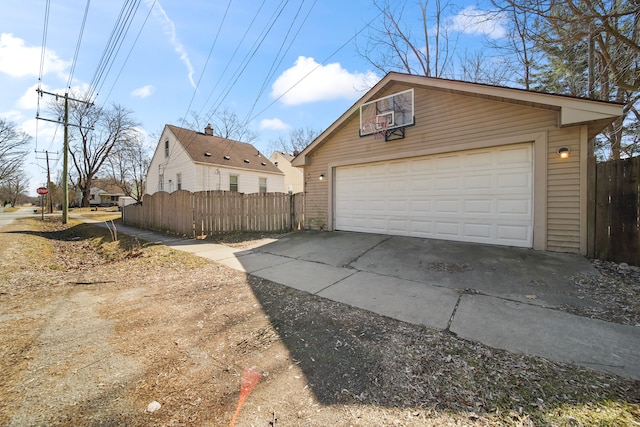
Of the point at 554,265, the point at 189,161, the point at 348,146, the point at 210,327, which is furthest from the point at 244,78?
the point at 554,265

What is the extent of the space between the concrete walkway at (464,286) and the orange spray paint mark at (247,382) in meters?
1.70

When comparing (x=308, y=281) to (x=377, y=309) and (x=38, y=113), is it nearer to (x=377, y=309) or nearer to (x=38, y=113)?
(x=377, y=309)

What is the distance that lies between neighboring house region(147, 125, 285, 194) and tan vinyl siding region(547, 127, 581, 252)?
16770 mm

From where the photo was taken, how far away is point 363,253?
6.06 m

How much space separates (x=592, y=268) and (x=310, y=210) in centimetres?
725

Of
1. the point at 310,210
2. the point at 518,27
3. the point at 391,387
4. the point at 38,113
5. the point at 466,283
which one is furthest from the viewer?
the point at 38,113

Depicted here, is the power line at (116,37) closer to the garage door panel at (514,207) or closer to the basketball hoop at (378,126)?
the basketball hoop at (378,126)

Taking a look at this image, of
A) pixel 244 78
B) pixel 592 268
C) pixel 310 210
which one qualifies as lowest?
pixel 592 268

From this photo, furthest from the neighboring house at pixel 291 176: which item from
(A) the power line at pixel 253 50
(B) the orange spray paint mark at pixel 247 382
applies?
(B) the orange spray paint mark at pixel 247 382

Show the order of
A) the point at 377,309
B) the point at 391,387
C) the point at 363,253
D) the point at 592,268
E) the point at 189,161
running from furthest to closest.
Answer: the point at 189,161
the point at 363,253
the point at 592,268
the point at 377,309
the point at 391,387

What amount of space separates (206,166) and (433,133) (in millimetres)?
14663

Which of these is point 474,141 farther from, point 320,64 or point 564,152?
point 320,64

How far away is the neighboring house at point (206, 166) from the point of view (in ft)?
55.7

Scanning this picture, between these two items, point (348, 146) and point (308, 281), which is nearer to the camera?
point (308, 281)
